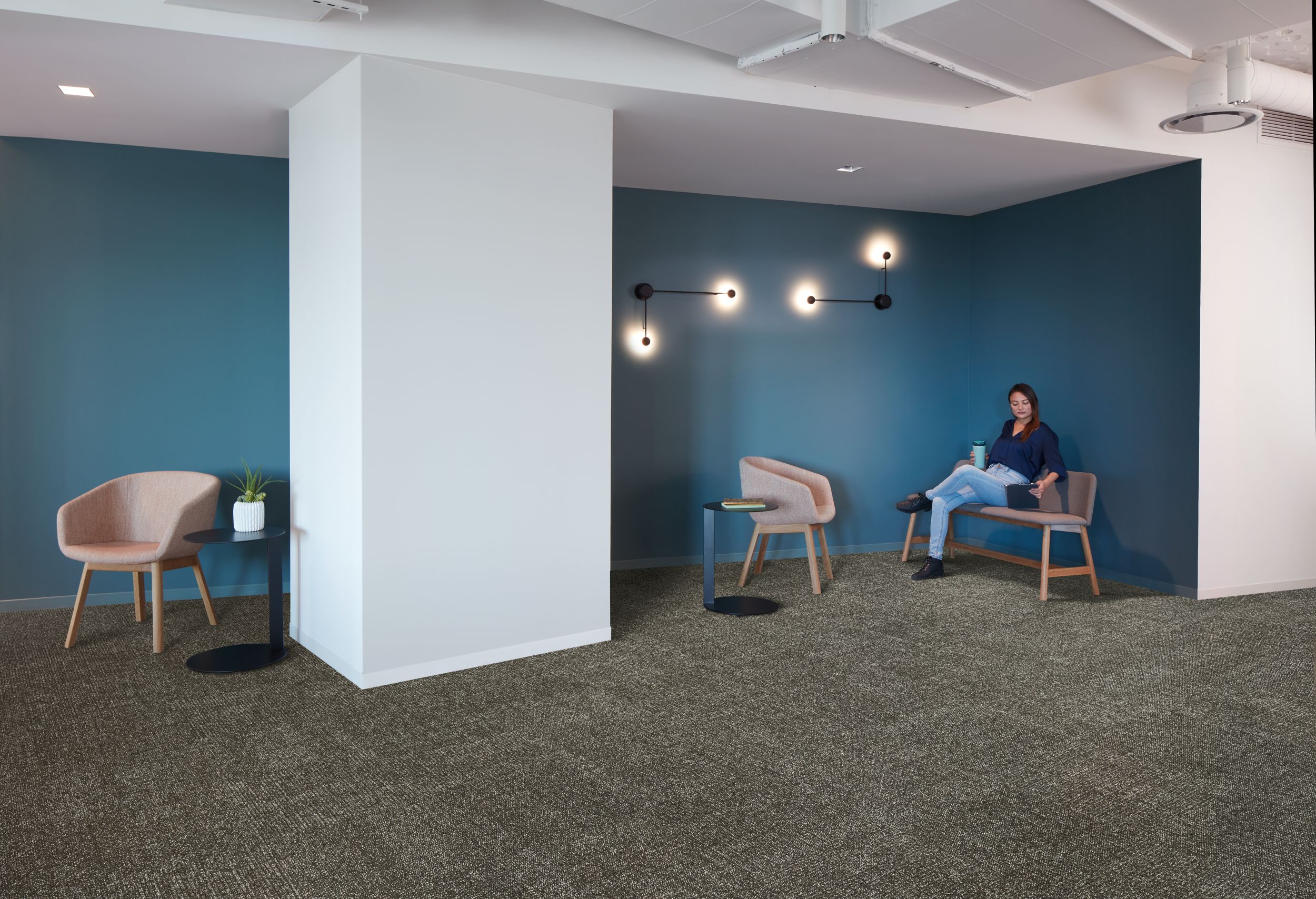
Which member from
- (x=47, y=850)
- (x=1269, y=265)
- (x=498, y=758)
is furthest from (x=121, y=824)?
(x=1269, y=265)

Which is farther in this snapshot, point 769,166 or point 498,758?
point 769,166

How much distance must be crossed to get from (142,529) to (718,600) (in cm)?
321

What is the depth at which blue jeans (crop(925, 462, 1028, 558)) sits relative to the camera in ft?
20.3

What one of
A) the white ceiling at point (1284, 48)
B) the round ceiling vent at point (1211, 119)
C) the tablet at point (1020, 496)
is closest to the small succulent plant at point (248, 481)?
the tablet at point (1020, 496)

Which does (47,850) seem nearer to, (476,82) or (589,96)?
(476,82)

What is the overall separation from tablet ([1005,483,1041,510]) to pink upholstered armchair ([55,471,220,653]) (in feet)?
15.5

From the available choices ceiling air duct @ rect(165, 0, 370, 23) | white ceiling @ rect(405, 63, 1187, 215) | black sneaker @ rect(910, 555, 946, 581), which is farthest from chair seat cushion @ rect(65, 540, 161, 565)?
black sneaker @ rect(910, 555, 946, 581)

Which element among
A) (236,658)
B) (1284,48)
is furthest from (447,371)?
(1284,48)

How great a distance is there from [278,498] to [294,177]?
6.68 ft

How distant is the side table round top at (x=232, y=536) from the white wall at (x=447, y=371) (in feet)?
0.58

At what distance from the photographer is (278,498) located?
5.65m

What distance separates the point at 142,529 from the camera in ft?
16.3

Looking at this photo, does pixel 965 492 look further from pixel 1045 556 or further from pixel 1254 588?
pixel 1254 588

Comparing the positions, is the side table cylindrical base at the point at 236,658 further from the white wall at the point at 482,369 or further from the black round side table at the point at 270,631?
the white wall at the point at 482,369
